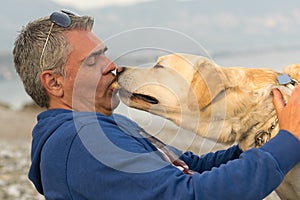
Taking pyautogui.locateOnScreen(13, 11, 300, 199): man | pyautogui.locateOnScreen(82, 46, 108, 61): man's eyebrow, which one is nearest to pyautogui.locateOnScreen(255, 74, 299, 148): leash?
pyautogui.locateOnScreen(13, 11, 300, 199): man

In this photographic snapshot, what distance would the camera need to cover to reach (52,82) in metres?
2.44

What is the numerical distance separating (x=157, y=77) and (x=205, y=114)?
360 millimetres

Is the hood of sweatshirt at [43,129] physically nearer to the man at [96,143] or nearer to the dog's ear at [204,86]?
the man at [96,143]

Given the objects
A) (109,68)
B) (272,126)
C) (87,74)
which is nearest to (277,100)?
(272,126)

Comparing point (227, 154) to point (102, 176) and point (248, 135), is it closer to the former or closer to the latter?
point (248, 135)

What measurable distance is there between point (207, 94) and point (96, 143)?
1.02 metres

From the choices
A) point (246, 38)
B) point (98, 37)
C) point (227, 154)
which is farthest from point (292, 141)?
point (246, 38)

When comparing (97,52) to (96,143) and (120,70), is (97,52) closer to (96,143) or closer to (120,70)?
(120,70)

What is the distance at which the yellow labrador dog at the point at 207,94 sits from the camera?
290 centimetres

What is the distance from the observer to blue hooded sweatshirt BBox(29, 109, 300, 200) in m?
1.95

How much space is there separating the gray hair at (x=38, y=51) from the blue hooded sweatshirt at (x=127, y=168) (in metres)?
0.24

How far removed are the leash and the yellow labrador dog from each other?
0.01 m

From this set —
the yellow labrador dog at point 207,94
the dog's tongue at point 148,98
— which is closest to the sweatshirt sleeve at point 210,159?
the yellow labrador dog at point 207,94

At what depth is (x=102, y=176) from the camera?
204 centimetres
